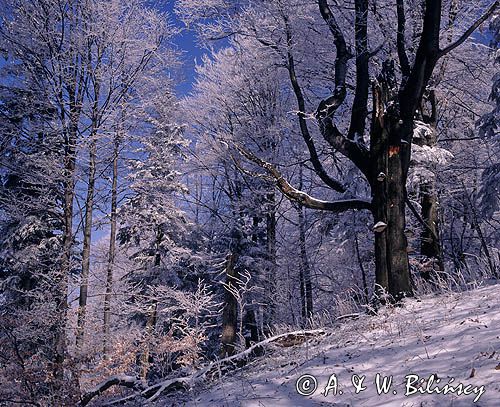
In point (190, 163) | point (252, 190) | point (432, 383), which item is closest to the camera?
point (432, 383)

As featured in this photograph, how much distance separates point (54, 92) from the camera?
10086 millimetres

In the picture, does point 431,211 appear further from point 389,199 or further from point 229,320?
point 229,320

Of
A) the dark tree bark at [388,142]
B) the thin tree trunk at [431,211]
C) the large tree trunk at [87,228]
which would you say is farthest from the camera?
the thin tree trunk at [431,211]

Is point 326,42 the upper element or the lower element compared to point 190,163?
lower

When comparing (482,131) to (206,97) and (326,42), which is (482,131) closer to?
(326,42)

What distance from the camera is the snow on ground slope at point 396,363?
11.0 ft

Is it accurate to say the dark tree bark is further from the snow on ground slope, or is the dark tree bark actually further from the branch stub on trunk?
the snow on ground slope

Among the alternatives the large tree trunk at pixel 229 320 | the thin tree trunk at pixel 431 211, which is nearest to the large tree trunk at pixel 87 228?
the large tree trunk at pixel 229 320

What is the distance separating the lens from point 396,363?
417 cm

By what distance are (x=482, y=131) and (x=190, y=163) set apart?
12205mm

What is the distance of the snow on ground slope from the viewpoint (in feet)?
11.0

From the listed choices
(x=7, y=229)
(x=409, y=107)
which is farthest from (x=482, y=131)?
(x=7, y=229)

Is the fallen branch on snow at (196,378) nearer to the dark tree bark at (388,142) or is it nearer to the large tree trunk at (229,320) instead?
the dark tree bark at (388,142)

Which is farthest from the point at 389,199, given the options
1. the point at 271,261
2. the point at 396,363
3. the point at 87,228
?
the point at 271,261
